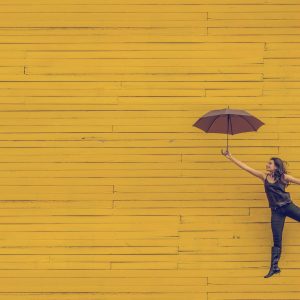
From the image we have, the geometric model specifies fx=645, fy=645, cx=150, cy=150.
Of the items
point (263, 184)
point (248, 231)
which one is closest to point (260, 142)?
point (263, 184)

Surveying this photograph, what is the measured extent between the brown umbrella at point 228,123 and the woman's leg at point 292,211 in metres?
1.18

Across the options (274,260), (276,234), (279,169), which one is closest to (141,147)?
(279,169)

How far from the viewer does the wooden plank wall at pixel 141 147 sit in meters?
9.44

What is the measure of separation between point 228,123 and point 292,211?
4.99 ft

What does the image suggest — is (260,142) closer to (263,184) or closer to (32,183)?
(263,184)

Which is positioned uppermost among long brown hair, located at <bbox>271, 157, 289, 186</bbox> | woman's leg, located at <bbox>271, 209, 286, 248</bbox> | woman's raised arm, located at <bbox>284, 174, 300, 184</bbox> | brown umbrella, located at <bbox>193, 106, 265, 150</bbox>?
brown umbrella, located at <bbox>193, 106, 265, 150</bbox>

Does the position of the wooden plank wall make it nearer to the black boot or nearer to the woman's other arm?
the black boot

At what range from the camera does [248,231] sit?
9.48 m

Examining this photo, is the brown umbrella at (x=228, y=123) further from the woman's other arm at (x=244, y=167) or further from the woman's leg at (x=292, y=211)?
the woman's leg at (x=292, y=211)

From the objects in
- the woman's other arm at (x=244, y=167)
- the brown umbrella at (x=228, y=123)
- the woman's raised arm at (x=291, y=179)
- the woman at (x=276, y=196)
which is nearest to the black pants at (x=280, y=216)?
the woman at (x=276, y=196)

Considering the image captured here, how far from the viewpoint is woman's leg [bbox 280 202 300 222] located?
9.02 metres

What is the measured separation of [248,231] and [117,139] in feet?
7.73

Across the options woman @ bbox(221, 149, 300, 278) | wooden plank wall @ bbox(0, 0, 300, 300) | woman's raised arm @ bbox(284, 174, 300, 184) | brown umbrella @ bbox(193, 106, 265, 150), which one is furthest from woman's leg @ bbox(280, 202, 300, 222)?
brown umbrella @ bbox(193, 106, 265, 150)

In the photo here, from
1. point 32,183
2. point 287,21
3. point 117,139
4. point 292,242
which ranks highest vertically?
point 287,21
